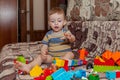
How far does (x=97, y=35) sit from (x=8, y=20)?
243 centimetres

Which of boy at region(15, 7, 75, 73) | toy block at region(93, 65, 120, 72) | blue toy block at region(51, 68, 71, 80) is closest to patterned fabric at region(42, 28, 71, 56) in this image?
boy at region(15, 7, 75, 73)

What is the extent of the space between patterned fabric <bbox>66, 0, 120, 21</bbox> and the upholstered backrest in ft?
0.31

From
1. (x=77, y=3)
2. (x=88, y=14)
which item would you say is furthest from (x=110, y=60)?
(x=77, y=3)

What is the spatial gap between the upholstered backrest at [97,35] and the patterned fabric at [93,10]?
0.31 ft

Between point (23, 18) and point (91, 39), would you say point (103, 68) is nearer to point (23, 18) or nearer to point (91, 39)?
point (91, 39)

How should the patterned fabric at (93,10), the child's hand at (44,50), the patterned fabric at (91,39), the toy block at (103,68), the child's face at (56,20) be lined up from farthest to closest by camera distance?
1. the patterned fabric at (93,10)
2. the patterned fabric at (91,39)
3. the child's face at (56,20)
4. the child's hand at (44,50)
5. the toy block at (103,68)

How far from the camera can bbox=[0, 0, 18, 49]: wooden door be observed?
416 centimetres

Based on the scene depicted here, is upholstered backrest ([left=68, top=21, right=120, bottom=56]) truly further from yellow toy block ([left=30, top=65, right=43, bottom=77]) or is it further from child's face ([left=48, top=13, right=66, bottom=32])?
yellow toy block ([left=30, top=65, right=43, bottom=77])

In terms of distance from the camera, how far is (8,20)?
418 cm

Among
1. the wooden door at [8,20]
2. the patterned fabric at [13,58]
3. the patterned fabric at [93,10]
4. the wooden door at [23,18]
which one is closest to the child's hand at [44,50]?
the patterned fabric at [13,58]

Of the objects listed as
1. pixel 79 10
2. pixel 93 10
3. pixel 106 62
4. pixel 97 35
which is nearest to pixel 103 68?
pixel 106 62

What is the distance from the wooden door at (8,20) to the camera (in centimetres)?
416

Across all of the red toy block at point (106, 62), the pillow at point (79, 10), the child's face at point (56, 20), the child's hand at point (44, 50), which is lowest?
the red toy block at point (106, 62)

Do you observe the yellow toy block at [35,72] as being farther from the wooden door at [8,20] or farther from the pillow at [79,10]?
the wooden door at [8,20]
